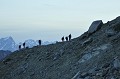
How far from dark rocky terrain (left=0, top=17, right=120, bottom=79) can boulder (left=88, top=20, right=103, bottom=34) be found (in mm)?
209

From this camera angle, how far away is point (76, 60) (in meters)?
33.9

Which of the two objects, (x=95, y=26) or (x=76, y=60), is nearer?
(x=76, y=60)

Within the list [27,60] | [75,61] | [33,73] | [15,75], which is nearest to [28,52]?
[27,60]

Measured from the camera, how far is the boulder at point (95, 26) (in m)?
39.5

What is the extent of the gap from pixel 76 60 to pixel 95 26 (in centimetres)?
805

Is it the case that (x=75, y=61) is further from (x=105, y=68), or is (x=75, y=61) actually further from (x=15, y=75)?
(x=15, y=75)

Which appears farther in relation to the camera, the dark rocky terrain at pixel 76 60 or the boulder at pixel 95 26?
the boulder at pixel 95 26

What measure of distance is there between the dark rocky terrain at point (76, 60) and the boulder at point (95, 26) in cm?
21

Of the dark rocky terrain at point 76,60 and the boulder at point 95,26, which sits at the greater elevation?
the boulder at point 95,26

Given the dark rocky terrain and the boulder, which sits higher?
the boulder

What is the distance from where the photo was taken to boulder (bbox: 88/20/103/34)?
3953 cm

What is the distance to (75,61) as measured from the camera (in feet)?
111

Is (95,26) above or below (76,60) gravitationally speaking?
above

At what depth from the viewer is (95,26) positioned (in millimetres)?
40125
